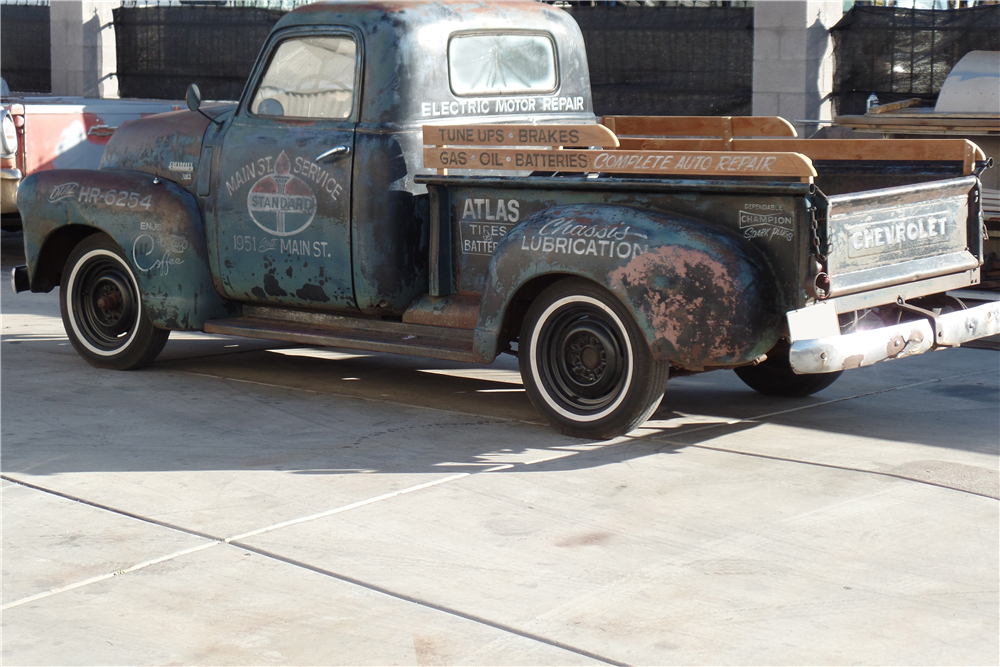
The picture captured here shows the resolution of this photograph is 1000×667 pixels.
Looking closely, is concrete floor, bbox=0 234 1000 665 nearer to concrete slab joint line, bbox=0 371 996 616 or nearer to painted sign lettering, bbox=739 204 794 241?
concrete slab joint line, bbox=0 371 996 616

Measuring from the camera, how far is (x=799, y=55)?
40.2 feet

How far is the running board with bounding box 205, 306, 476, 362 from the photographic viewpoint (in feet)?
21.1

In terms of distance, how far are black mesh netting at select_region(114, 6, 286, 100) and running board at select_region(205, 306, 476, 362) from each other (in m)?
9.78

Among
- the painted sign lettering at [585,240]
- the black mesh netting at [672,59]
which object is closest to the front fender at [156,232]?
the painted sign lettering at [585,240]

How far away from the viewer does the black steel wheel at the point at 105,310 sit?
7.52 meters

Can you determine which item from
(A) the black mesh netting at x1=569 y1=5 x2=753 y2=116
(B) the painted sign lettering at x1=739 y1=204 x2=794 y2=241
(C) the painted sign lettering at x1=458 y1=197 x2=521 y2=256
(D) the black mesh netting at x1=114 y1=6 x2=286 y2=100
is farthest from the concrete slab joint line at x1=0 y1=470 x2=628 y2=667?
(D) the black mesh netting at x1=114 y1=6 x2=286 y2=100

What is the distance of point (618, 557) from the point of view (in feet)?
14.4

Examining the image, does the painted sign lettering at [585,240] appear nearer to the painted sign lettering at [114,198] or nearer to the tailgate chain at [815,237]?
the tailgate chain at [815,237]

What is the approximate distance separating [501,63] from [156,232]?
7.07 feet

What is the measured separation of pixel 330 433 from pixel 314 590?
6.73 feet

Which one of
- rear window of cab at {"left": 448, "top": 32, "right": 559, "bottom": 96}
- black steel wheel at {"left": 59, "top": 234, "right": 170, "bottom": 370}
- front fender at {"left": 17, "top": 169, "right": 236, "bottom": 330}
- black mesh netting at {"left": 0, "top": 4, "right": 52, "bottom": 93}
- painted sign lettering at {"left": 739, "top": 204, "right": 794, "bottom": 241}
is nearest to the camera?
painted sign lettering at {"left": 739, "top": 204, "right": 794, "bottom": 241}

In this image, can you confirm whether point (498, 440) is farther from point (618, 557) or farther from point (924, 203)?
point (924, 203)

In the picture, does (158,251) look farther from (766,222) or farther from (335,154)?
(766,222)

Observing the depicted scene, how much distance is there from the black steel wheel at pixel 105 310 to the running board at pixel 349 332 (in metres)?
0.53
